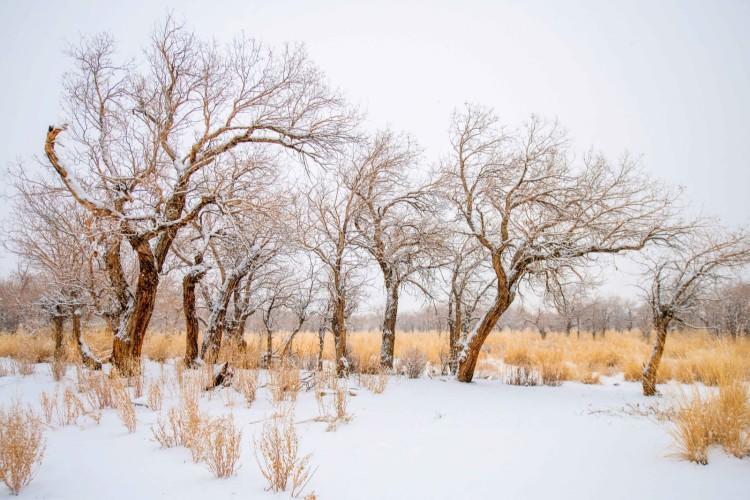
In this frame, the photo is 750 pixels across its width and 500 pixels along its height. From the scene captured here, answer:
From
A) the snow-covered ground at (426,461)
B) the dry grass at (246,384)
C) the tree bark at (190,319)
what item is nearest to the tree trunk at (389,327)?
the snow-covered ground at (426,461)

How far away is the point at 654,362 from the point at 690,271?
2313 millimetres

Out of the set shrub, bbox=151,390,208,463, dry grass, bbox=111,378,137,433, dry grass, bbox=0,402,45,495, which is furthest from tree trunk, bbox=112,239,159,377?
dry grass, bbox=0,402,45,495

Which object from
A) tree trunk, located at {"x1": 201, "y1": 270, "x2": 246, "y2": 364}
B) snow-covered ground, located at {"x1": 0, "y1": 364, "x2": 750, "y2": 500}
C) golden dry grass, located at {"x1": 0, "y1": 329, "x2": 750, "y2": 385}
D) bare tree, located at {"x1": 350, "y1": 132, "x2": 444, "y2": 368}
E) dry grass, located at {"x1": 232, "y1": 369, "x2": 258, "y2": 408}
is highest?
bare tree, located at {"x1": 350, "y1": 132, "x2": 444, "y2": 368}

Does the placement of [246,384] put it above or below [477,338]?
below

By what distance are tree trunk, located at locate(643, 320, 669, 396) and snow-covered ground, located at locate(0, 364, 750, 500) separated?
9.37ft

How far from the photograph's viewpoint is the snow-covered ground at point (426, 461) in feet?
10.6

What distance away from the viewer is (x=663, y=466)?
3.62 meters

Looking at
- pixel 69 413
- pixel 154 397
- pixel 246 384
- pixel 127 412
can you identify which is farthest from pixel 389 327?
pixel 69 413

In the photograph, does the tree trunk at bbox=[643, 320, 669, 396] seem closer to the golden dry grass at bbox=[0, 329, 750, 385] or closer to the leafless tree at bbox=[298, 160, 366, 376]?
the golden dry grass at bbox=[0, 329, 750, 385]

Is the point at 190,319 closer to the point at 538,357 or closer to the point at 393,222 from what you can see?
the point at 393,222

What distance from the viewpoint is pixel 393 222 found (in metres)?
10.2

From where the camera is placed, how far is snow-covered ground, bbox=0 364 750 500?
3236 millimetres

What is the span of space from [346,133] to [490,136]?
400 cm

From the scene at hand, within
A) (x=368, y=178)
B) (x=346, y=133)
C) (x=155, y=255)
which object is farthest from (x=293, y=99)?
(x=155, y=255)
